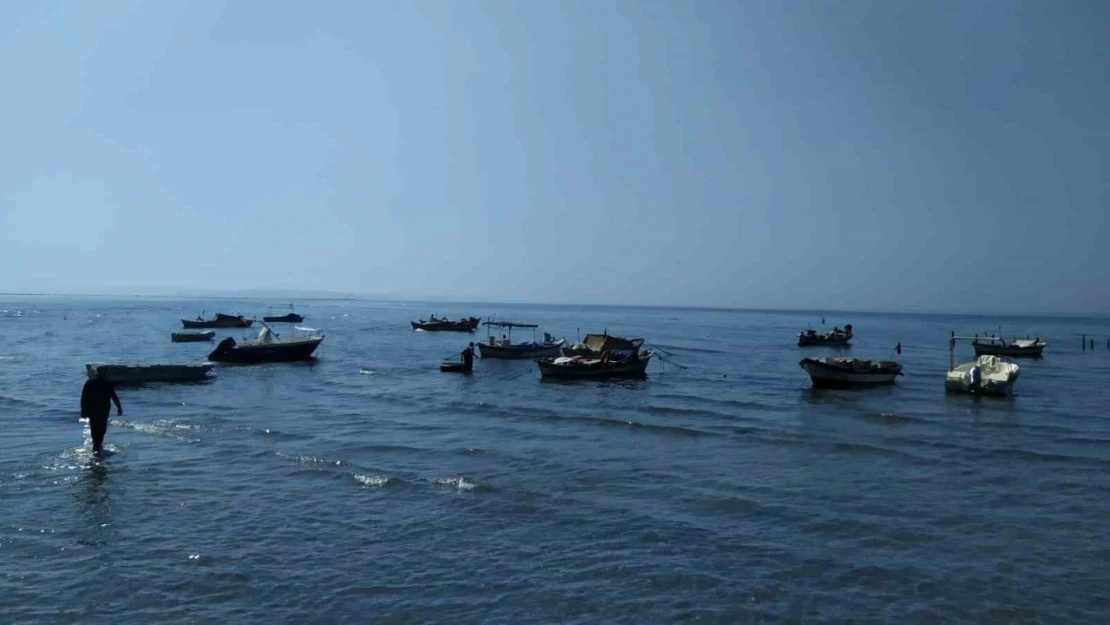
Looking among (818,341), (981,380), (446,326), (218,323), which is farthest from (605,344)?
(218,323)

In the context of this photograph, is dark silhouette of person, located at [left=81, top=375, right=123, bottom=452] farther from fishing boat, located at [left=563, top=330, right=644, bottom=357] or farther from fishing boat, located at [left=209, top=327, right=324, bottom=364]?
fishing boat, located at [left=563, top=330, right=644, bottom=357]

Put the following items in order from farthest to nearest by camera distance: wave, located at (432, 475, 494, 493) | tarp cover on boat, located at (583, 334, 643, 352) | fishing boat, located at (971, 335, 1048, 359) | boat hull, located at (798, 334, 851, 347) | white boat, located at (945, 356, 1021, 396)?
boat hull, located at (798, 334, 851, 347)
fishing boat, located at (971, 335, 1048, 359)
tarp cover on boat, located at (583, 334, 643, 352)
white boat, located at (945, 356, 1021, 396)
wave, located at (432, 475, 494, 493)

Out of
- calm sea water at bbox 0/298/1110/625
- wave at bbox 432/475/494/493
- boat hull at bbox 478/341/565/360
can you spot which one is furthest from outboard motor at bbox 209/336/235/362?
wave at bbox 432/475/494/493

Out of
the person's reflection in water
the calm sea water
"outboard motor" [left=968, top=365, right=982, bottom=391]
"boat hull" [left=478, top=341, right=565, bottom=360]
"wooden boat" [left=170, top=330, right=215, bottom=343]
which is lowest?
→ "wooden boat" [left=170, top=330, right=215, bottom=343]

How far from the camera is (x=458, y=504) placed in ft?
46.6

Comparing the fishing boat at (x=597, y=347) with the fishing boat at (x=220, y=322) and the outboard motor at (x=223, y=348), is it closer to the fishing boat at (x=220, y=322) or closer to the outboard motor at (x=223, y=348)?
the outboard motor at (x=223, y=348)

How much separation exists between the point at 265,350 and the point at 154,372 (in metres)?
12.4

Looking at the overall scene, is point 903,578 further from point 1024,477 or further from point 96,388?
point 96,388

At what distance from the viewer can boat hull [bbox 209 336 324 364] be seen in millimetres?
45875

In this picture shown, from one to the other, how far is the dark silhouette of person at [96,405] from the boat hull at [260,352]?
96.8ft

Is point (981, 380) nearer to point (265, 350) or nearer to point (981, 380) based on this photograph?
point (981, 380)

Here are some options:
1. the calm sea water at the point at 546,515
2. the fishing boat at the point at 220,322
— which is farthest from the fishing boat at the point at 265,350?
the fishing boat at the point at 220,322

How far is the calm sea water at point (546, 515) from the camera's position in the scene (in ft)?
32.0

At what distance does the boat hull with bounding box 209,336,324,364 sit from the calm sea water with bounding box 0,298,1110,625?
56.2ft
